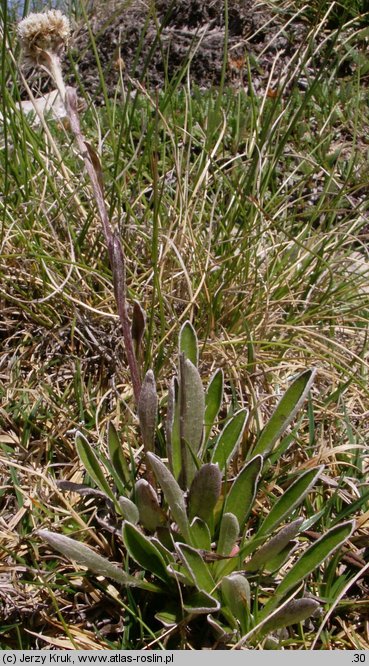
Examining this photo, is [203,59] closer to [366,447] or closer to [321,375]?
[321,375]

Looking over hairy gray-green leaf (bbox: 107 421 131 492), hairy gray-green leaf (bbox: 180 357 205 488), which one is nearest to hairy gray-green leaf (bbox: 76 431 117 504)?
hairy gray-green leaf (bbox: 107 421 131 492)

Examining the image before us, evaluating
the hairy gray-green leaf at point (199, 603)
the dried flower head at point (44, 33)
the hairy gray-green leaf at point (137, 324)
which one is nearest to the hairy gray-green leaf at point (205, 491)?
the hairy gray-green leaf at point (199, 603)

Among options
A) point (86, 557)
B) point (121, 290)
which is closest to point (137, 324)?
point (121, 290)

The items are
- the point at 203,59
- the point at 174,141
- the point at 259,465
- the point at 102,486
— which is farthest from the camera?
the point at 203,59

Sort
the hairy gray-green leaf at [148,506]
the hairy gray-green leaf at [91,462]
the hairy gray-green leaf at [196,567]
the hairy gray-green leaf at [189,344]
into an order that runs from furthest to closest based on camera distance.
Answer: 1. the hairy gray-green leaf at [189,344]
2. the hairy gray-green leaf at [91,462]
3. the hairy gray-green leaf at [148,506]
4. the hairy gray-green leaf at [196,567]

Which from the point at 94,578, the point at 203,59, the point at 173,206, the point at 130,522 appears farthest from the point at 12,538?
the point at 203,59

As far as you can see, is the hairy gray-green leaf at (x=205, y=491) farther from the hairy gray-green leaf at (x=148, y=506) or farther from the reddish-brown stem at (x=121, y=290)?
the reddish-brown stem at (x=121, y=290)
